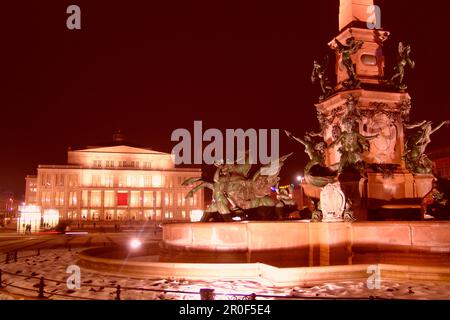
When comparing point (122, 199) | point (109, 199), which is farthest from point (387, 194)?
point (109, 199)

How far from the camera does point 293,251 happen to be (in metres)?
13.8

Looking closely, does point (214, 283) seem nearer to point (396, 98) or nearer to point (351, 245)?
point (351, 245)

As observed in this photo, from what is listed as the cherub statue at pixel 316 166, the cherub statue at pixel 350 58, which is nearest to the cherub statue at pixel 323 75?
the cherub statue at pixel 350 58

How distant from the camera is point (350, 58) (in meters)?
17.4

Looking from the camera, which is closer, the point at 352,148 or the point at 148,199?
the point at 352,148

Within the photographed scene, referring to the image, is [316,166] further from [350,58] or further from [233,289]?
[233,289]

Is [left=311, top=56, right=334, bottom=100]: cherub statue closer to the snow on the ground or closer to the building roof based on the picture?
the snow on the ground

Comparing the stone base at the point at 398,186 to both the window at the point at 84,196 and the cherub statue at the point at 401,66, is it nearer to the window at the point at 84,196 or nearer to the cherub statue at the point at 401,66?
the cherub statue at the point at 401,66

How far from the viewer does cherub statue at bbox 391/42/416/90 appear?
691 inches

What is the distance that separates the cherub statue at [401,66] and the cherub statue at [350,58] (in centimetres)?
152

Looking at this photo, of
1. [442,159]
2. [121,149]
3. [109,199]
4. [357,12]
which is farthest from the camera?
[121,149]

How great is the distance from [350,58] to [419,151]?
3.93 m

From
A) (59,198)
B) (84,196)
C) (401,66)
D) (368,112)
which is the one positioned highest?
(401,66)
